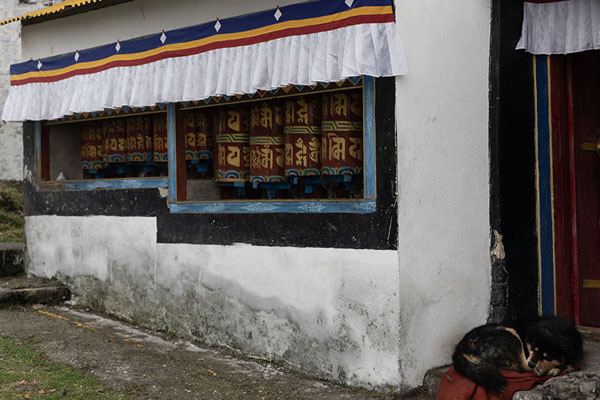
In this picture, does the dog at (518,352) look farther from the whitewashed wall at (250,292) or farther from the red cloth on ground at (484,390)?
the whitewashed wall at (250,292)

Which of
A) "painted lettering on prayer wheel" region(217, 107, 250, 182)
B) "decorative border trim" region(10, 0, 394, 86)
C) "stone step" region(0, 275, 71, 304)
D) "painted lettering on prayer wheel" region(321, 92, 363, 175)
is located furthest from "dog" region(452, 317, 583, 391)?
"stone step" region(0, 275, 71, 304)

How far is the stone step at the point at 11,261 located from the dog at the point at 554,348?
262 inches

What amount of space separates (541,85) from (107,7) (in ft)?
14.1

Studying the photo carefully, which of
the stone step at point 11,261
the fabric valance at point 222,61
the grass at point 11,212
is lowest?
the stone step at point 11,261

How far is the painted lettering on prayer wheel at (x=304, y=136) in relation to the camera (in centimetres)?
545

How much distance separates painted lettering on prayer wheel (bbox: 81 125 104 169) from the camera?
7947 millimetres

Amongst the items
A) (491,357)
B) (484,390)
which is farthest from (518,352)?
(484,390)

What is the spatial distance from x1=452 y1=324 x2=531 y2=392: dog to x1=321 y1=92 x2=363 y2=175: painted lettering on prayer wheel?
1564 millimetres

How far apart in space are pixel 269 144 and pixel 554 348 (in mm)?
2788

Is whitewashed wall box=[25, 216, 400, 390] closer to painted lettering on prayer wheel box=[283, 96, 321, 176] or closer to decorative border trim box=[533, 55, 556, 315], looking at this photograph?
painted lettering on prayer wheel box=[283, 96, 321, 176]

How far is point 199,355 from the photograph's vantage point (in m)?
5.74

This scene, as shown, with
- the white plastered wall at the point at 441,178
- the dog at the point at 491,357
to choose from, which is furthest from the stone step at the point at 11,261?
the dog at the point at 491,357

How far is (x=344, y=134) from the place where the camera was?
203 inches

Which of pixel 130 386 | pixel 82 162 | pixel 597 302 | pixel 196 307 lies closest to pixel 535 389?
pixel 597 302
